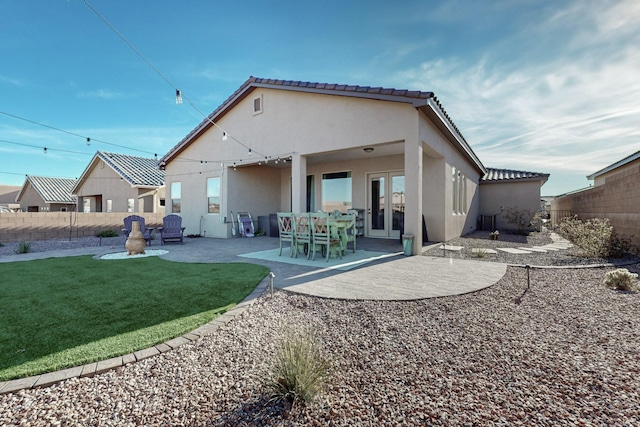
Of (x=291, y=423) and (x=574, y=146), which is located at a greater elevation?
(x=574, y=146)

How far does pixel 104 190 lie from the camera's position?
19109mm

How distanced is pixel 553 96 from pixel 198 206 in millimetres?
12785

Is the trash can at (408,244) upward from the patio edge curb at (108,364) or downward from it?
upward

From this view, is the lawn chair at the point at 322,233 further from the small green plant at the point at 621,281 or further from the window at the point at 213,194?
the window at the point at 213,194

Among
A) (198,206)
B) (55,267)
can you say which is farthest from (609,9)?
(198,206)

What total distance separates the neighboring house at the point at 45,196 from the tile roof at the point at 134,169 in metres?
7.60

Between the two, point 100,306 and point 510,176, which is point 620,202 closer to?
point 510,176

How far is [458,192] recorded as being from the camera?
1128 cm

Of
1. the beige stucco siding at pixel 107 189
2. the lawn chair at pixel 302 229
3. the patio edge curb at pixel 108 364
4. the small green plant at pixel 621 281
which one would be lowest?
the patio edge curb at pixel 108 364

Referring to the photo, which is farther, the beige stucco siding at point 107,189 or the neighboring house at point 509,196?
the beige stucco siding at point 107,189

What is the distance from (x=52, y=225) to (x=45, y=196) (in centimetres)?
1464

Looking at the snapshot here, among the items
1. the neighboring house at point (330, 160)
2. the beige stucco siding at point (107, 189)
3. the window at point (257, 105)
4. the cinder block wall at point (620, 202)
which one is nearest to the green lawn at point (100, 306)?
the neighboring house at point (330, 160)

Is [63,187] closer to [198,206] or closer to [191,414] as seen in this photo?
[198,206]

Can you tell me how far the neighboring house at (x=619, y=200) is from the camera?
728 centimetres
